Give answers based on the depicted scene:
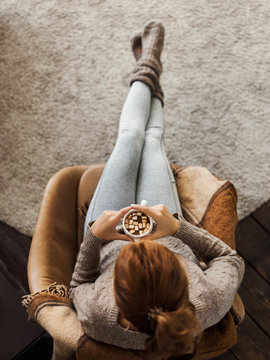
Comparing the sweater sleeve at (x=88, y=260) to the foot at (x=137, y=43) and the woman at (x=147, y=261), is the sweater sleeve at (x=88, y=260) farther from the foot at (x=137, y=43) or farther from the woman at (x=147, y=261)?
the foot at (x=137, y=43)

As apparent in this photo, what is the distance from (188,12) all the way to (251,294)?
1.43 m

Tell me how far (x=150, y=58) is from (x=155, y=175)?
0.53m

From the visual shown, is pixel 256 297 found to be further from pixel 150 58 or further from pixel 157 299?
pixel 150 58

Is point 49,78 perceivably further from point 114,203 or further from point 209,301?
point 209,301

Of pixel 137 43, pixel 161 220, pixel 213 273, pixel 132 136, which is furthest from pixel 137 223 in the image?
pixel 137 43

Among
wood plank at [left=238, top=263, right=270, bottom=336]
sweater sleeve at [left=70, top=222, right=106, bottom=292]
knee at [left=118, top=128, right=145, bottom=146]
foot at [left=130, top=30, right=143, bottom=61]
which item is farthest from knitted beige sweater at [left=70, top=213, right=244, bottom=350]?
foot at [left=130, top=30, right=143, bottom=61]

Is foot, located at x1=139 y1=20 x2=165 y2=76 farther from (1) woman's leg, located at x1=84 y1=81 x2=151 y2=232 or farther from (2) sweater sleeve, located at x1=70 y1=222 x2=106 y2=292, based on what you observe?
(2) sweater sleeve, located at x1=70 y1=222 x2=106 y2=292

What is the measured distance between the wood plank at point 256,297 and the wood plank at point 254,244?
29mm

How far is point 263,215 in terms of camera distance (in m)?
1.39

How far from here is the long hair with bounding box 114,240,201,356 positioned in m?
0.55

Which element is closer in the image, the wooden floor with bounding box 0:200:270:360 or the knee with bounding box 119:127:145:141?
the knee with bounding box 119:127:145:141

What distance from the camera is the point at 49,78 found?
1.71 meters

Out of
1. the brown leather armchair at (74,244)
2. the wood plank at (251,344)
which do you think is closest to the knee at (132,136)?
the brown leather armchair at (74,244)

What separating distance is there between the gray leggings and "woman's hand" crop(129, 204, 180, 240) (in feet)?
0.44
